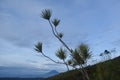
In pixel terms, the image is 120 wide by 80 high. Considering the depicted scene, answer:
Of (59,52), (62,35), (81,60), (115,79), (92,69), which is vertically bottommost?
(115,79)

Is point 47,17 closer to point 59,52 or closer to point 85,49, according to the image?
point 59,52

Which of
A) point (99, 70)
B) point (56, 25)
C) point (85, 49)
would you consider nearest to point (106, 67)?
point (99, 70)

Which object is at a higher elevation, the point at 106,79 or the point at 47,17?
the point at 47,17

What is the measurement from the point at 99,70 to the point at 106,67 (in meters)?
0.35

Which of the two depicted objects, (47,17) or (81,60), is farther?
(47,17)

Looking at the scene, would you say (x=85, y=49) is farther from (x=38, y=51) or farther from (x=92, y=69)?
(x=92, y=69)

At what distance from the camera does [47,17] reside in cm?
1104

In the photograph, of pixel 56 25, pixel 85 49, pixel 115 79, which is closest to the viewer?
pixel 115 79

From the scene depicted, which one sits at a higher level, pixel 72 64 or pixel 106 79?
pixel 72 64

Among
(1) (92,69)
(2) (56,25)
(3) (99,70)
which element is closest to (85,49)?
(3) (99,70)

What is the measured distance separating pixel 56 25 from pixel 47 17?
51 centimetres

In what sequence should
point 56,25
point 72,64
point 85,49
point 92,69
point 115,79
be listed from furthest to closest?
point 92,69 → point 56,25 → point 72,64 → point 85,49 → point 115,79

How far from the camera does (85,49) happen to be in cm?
983

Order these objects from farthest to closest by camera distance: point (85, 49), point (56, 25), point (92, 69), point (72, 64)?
point (92, 69) < point (56, 25) < point (72, 64) < point (85, 49)
